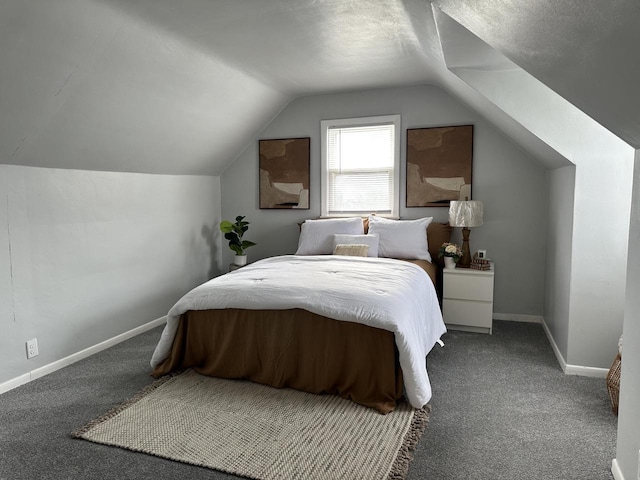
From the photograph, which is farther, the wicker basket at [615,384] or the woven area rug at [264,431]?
the wicker basket at [615,384]

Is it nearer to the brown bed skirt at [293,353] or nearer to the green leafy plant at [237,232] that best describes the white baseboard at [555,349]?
the brown bed skirt at [293,353]

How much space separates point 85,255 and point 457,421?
2953 mm

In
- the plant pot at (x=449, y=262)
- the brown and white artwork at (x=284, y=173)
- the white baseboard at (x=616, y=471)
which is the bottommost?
the white baseboard at (x=616, y=471)

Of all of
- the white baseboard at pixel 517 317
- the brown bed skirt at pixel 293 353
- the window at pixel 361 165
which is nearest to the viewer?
the brown bed skirt at pixel 293 353

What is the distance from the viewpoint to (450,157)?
454cm

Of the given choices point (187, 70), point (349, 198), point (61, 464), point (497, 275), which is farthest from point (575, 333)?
point (187, 70)

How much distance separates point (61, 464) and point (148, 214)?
252 cm

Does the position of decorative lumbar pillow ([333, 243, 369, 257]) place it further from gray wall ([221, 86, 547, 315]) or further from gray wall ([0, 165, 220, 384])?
gray wall ([0, 165, 220, 384])

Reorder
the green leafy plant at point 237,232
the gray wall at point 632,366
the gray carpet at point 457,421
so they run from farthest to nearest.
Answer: the green leafy plant at point 237,232
the gray carpet at point 457,421
the gray wall at point 632,366

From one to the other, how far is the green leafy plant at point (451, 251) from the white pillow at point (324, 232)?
81 cm

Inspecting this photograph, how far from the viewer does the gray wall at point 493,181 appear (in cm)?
435

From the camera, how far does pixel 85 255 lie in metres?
3.56

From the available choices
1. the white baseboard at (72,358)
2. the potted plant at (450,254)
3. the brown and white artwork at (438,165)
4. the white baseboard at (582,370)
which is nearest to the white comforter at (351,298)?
the potted plant at (450,254)

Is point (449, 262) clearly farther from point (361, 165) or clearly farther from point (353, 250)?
point (361, 165)
